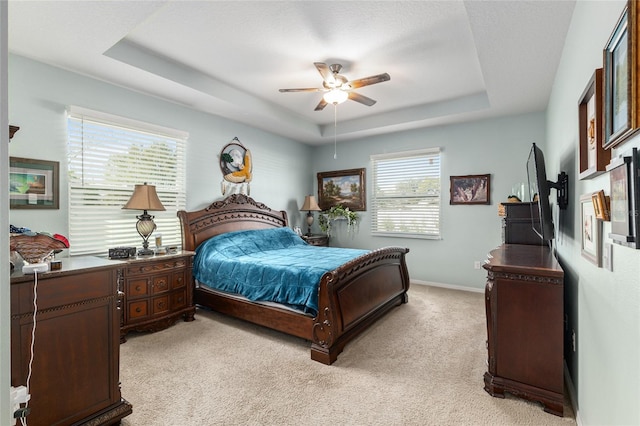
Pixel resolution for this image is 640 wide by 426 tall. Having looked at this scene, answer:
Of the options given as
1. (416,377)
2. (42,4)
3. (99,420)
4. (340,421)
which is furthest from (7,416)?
(42,4)

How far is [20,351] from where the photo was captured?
149cm

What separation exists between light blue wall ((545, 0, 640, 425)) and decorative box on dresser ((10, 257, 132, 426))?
2380 millimetres

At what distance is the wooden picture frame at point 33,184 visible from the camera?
2.77 meters

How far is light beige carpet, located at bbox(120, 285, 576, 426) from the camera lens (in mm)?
1939

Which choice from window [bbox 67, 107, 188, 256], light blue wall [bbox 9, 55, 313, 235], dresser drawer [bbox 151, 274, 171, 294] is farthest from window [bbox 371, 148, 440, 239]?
dresser drawer [bbox 151, 274, 171, 294]

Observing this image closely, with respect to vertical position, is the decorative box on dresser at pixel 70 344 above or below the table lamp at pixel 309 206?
below

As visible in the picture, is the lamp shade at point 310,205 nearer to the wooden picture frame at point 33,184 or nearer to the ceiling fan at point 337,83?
the ceiling fan at point 337,83

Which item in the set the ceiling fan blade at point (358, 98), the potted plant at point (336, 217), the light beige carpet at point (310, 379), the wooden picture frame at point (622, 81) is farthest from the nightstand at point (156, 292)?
the wooden picture frame at point (622, 81)

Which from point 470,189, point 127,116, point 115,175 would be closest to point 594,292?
point 470,189

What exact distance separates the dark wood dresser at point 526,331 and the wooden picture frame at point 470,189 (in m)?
2.72

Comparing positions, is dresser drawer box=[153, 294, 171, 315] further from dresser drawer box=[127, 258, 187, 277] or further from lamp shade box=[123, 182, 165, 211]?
lamp shade box=[123, 182, 165, 211]

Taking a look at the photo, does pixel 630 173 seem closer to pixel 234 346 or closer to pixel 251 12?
pixel 251 12

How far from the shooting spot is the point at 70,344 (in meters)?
1.67

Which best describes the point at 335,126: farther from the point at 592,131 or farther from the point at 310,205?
the point at 592,131
